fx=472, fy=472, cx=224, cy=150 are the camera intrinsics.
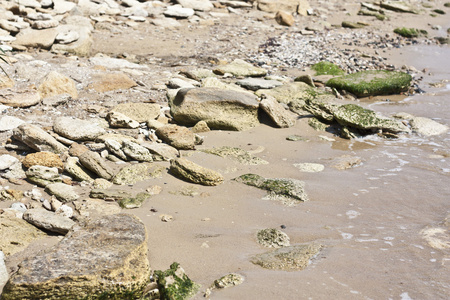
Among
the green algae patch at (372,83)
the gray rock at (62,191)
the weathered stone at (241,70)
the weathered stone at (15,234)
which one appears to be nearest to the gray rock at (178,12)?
the weathered stone at (241,70)

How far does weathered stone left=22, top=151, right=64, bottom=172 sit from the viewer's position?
6352 mm

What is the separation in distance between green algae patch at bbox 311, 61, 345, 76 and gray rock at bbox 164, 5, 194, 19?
5.47 meters

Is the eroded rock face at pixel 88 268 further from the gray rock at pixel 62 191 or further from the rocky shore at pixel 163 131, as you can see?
the gray rock at pixel 62 191

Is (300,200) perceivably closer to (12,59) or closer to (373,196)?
(373,196)

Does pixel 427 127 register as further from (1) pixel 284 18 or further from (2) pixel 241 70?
(1) pixel 284 18

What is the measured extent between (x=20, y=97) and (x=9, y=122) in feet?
3.33

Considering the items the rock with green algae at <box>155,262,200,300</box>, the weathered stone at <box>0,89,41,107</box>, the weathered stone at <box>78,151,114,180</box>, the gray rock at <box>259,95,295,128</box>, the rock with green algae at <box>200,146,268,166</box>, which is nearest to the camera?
the rock with green algae at <box>155,262,200,300</box>

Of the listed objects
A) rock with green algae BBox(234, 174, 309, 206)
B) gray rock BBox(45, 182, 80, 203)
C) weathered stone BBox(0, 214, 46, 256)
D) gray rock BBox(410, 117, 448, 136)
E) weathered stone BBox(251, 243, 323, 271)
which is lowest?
gray rock BBox(45, 182, 80, 203)

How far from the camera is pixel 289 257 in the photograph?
4.77 metres

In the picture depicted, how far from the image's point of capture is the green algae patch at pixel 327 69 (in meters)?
12.6

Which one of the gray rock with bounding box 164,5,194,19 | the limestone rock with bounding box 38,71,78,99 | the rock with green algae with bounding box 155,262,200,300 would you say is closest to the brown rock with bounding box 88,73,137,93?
the limestone rock with bounding box 38,71,78,99

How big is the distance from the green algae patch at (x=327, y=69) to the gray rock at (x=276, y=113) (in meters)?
3.82

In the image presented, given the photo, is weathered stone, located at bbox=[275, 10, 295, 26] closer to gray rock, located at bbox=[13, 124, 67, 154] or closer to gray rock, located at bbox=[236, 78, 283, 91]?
gray rock, located at bbox=[236, 78, 283, 91]

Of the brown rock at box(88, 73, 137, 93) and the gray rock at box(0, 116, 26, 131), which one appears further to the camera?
the brown rock at box(88, 73, 137, 93)
